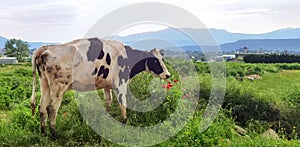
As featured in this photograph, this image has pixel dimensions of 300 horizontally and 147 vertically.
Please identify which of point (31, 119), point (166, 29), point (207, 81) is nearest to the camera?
point (166, 29)

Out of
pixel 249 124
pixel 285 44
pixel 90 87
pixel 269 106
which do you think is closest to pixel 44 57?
pixel 90 87

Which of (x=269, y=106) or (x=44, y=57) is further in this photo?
(x=269, y=106)

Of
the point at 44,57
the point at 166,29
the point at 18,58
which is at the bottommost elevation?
the point at 18,58

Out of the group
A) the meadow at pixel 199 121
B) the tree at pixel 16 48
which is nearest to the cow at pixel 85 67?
the meadow at pixel 199 121

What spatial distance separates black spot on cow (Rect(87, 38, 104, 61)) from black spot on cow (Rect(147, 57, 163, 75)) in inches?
31.1

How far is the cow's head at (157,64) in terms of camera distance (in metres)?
5.47

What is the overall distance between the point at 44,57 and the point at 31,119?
1657 millimetres

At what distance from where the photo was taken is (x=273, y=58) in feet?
129

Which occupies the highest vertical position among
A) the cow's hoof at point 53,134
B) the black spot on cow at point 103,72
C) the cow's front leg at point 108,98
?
the black spot on cow at point 103,72

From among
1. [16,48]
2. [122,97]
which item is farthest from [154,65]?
[16,48]

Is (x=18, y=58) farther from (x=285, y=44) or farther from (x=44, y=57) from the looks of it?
(x=285, y=44)

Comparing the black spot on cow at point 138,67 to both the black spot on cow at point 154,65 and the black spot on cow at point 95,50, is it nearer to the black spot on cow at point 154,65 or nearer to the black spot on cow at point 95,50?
the black spot on cow at point 154,65

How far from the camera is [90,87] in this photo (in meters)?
5.15

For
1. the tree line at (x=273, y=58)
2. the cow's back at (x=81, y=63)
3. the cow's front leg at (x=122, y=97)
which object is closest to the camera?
the cow's back at (x=81, y=63)
